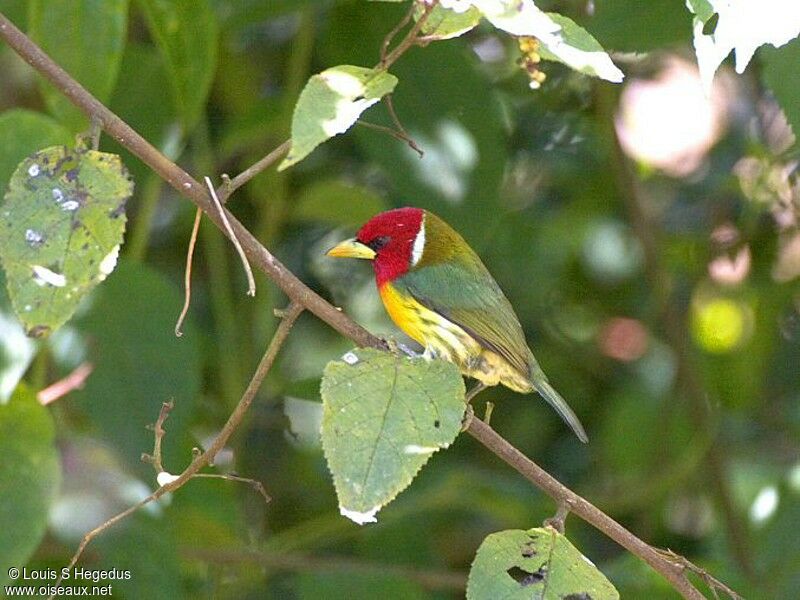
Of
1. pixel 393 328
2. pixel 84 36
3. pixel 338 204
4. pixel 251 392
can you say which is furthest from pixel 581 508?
pixel 393 328

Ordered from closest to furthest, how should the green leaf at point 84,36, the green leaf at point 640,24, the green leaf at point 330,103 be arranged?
1. the green leaf at point 330,103
2. the green leaf at point 640,24
3. the green leaf at point 84,36

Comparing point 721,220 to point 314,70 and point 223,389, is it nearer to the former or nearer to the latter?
point 314,70

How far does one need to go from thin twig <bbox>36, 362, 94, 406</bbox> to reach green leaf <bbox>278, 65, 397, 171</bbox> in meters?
1.12

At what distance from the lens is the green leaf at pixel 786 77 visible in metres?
1.79

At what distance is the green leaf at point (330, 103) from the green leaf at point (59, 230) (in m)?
0.23

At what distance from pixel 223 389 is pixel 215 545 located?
0.67m

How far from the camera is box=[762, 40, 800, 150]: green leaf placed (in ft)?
5.86

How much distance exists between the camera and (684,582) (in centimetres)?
157

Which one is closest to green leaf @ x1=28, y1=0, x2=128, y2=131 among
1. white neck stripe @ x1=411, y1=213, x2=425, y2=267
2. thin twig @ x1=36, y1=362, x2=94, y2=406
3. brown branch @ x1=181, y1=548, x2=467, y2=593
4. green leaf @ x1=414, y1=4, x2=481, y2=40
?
thin twig @ x1=36, y1=362, x2=94, y2=406

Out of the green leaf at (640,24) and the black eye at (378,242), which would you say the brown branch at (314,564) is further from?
the green leaf at (640,24)

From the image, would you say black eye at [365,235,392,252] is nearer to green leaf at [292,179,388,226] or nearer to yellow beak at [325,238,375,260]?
yellow beak at [325,238,375,260]

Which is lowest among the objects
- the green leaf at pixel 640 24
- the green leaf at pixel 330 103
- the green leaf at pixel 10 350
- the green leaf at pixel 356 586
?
the green leaf at pixel 356 586

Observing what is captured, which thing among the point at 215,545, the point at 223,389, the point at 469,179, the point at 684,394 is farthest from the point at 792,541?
the point at 223,389
